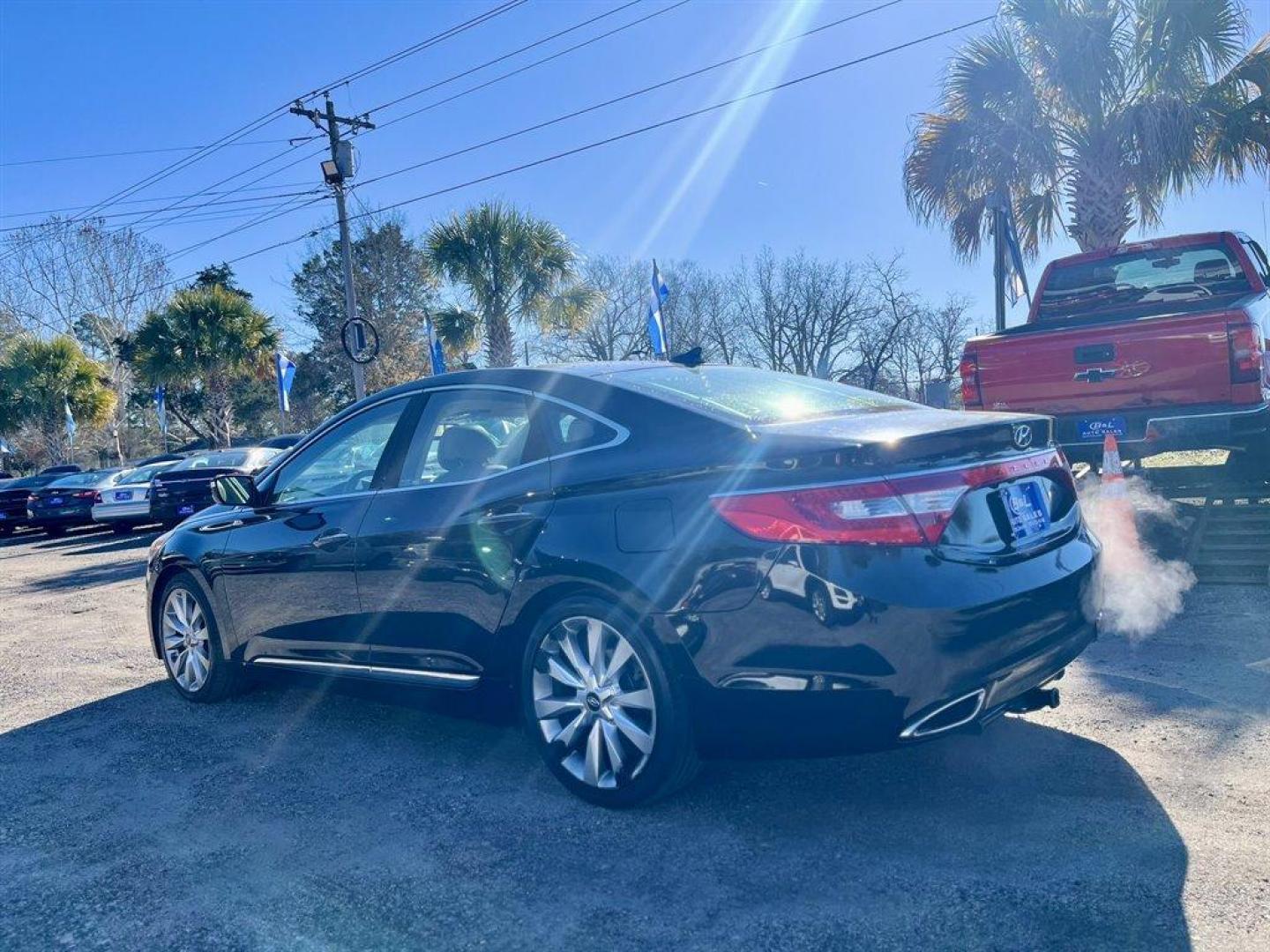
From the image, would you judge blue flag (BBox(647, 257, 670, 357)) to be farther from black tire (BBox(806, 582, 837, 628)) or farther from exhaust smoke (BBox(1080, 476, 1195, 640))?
black tire (BBox(806, 582, 837, 628))

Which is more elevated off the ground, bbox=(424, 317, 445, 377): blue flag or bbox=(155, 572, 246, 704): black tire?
bbox=(424, 317, 445, 377): blue flag

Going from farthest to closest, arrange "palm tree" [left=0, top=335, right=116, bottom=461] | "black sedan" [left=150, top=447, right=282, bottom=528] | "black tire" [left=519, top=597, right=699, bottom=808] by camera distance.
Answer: "palm tree" [left=0, top=335, right=116, bottom=461] < "black sedan" [left=150, top=447, right=282, bottom=528] < "black tire" [left=519, top=597, right=699, bottom=808]

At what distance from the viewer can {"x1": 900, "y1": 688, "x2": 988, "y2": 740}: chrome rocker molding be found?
9.47 feet

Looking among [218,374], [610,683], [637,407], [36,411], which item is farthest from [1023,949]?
[36,411]

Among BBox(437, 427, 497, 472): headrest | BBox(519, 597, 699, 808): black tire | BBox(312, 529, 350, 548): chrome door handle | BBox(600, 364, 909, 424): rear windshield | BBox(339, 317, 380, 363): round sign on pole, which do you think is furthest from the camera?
BBox(339, 317, 380, 363): round sign on pole

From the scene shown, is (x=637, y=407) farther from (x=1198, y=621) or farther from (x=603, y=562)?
(x=1198, y=621)

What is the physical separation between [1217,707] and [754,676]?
2275 millimetres

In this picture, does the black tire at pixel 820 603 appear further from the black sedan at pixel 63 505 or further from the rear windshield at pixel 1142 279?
the black sedan at pixel 63 505

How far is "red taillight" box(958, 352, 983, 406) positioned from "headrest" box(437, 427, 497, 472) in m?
4.46

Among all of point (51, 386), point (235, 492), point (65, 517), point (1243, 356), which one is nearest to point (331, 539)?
point (235, 492)

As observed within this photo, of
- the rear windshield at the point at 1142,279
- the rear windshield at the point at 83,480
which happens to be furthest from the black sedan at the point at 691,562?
the rear windshield at the point at 83,480

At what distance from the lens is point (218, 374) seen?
89.5ft

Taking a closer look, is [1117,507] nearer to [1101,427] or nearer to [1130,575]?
[1130,575]

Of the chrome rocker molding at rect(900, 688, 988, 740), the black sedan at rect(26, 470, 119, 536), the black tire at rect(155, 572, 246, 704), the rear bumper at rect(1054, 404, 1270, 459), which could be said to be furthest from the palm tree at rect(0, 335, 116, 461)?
the chrome rocker molding at rect(900, 688, 988, 740)
